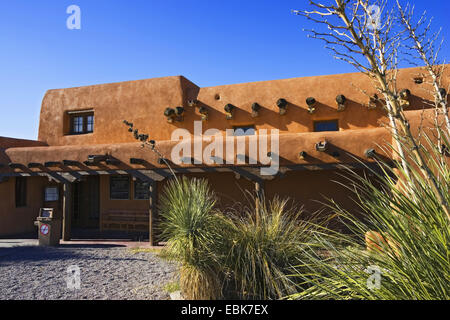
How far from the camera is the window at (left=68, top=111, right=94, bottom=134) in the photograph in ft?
46.7

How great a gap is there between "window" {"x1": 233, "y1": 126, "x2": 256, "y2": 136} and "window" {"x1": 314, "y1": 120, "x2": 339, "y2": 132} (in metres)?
2.30

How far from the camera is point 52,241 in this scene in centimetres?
1001

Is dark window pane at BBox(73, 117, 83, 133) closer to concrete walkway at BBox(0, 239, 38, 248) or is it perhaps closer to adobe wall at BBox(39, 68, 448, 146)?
adobe wall at BBox(39, 68, 448, 146)

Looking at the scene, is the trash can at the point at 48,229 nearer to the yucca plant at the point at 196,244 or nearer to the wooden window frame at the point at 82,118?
the wooden window frame at the point at 82,118

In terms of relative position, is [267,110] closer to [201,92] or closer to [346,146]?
[201,92]

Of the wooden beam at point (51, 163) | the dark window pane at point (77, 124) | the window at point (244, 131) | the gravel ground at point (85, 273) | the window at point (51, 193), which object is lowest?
the gravel ground at point (85, 273)

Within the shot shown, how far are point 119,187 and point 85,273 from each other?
6285mm

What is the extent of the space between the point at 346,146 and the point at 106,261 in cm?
709

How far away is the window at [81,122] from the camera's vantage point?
1423cm

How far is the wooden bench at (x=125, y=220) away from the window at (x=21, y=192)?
3232mm

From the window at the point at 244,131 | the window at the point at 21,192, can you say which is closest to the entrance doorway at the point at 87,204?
the window at the point at 21,192

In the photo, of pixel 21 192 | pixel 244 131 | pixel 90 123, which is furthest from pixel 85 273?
pixel 90 123

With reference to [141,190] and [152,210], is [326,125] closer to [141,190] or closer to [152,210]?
[152,210]
